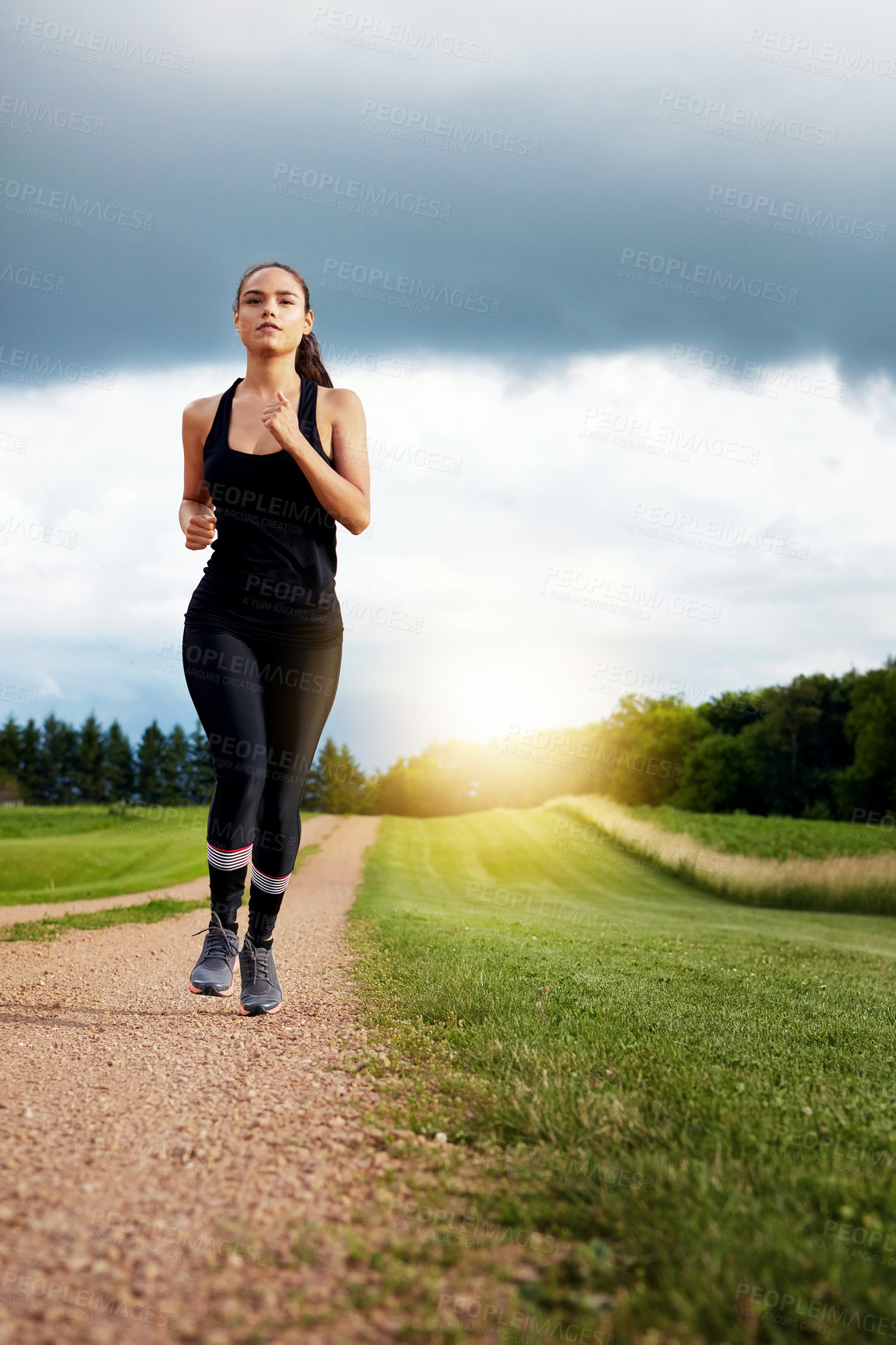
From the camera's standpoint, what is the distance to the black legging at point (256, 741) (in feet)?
13.1

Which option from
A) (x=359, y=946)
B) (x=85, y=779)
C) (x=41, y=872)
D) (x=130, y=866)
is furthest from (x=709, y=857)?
(x=85, y=779)

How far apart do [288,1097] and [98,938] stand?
6994mm

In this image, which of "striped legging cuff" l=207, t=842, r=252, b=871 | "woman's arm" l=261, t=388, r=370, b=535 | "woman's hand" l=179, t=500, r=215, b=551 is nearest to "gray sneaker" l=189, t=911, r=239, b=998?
"striped legging cuff" l=207, t=842, r=252, b=871

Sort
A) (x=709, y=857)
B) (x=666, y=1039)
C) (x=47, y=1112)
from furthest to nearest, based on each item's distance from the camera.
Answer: (x=709, y=857), (x=666, y=1039), (x=47, y=1112)

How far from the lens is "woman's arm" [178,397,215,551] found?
4.28 meters

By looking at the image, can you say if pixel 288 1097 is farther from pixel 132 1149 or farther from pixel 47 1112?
pixel 47 1112

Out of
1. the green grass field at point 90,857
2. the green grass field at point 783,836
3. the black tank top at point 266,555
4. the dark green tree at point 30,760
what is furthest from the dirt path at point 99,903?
the dark green tree at point 30,760

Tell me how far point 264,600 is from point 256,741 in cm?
68

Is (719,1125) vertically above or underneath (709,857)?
above

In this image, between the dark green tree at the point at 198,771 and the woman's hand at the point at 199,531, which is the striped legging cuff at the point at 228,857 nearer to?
the woman's hand at the point at 199,531

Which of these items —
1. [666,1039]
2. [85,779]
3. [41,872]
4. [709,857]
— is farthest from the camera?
[85,779]

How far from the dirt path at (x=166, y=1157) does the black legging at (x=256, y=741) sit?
755mm

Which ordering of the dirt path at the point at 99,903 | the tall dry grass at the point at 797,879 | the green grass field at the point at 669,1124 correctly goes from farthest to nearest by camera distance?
the tall dry grass at the point at 797,879
the dirt path at the point at 99,903
the green grass field at the point at 669,1124

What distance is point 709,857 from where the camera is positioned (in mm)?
27781
